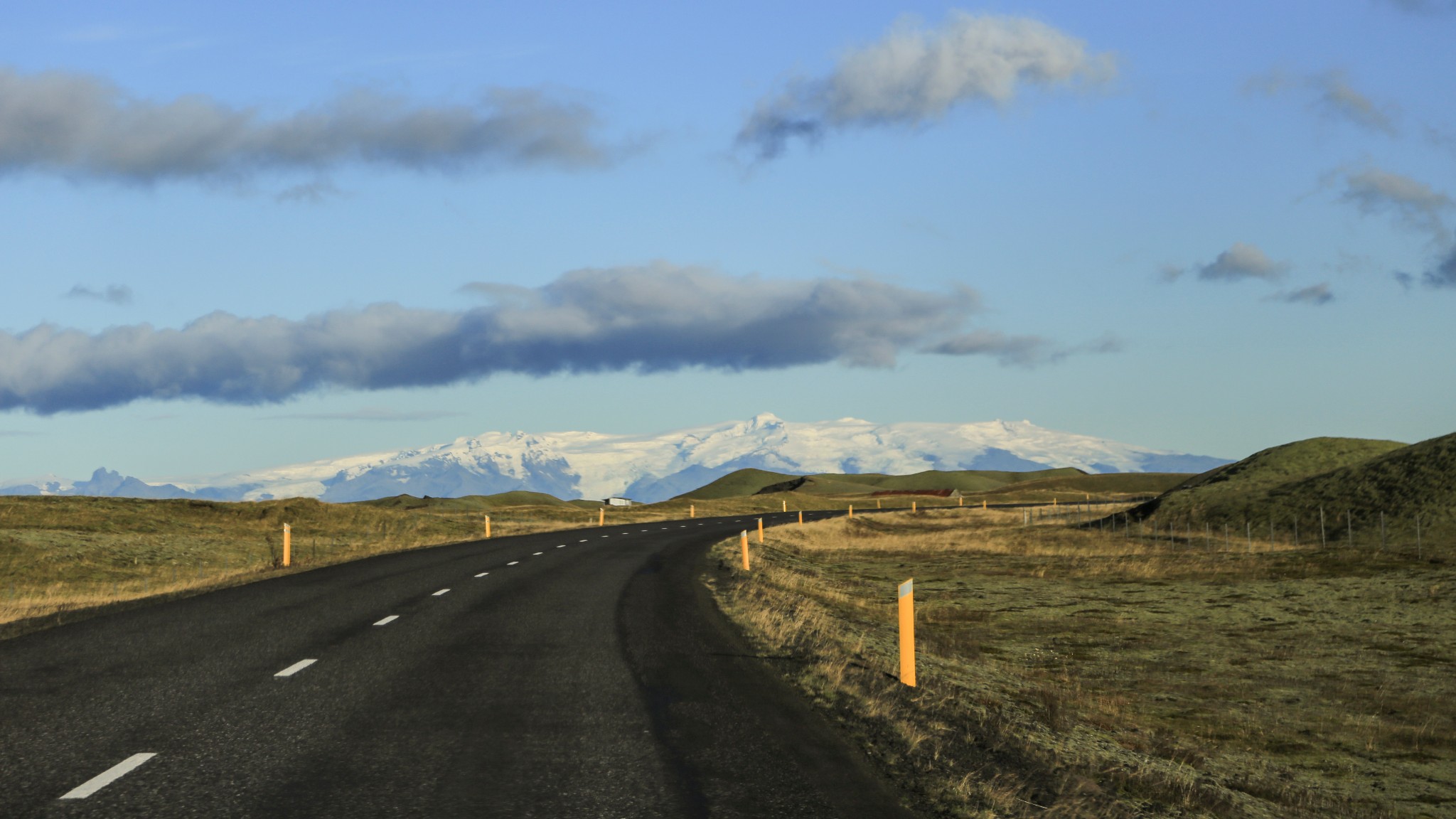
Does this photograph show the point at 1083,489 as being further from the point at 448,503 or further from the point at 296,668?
the point at 296,668

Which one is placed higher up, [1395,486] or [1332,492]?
[1395,486]

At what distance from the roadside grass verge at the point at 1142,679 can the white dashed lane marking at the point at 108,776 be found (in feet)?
16.2

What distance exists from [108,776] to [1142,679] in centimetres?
1355

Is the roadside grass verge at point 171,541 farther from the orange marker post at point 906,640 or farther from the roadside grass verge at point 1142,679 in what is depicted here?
the roadside grass verge at point 1142,679

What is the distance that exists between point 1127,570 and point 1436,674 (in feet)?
65.6

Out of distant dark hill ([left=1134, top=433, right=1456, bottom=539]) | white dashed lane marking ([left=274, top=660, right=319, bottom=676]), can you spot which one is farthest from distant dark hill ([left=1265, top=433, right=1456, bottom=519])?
white dashed lane marking ([left=274, top=660, right=319, bottom=676])

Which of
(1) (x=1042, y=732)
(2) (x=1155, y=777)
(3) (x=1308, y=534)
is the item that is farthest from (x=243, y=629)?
(3) (x=1308, y=534)

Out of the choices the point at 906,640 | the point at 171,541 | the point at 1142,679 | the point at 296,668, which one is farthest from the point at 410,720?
the point at 171,541

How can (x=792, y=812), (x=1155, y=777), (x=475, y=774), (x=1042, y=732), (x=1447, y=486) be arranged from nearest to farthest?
(x=792, y=812)
(x=475, y=774)
(x=1155, y=777)
(x=1042, y=732)
(x=1447, y=486)

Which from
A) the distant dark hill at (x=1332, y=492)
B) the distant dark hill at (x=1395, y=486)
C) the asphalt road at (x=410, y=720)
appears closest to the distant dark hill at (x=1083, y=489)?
the distant dark hill at (x=1332, y=492)

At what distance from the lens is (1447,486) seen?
48.2m

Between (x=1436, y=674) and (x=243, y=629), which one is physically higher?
(x=243, y=629)

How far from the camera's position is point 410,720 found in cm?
918

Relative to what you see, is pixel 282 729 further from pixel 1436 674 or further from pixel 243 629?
pixel 1436 674
